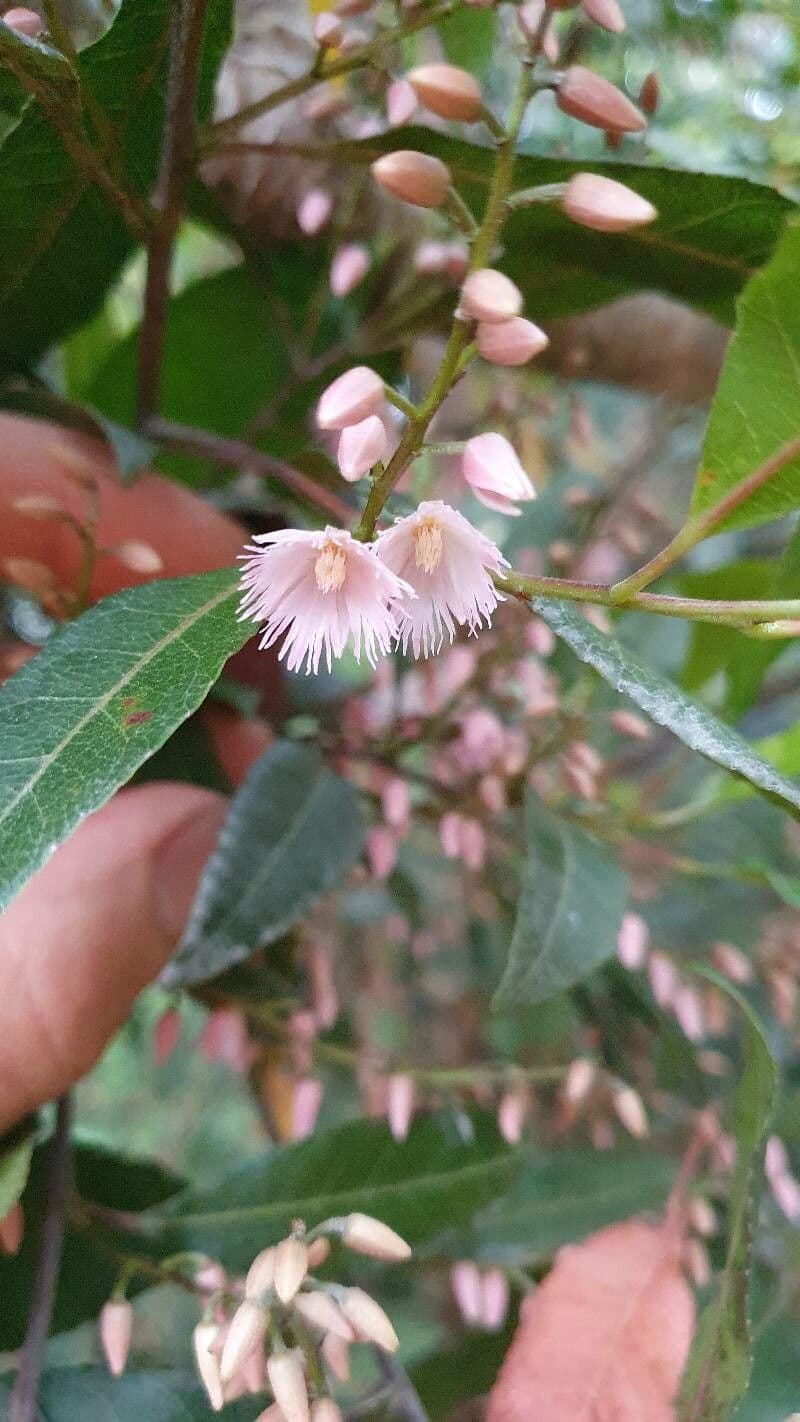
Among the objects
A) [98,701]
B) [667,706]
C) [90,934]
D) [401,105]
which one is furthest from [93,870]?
[401,105]

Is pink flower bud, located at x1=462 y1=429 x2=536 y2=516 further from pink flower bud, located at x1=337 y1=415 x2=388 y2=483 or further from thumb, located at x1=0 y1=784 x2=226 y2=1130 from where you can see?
thumb, located at x1=0 y1=784 x2=226 y2=1130

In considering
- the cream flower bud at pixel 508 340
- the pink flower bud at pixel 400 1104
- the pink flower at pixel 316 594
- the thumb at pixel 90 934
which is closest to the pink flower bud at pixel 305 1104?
the pink flower bud at pixel 400 1104

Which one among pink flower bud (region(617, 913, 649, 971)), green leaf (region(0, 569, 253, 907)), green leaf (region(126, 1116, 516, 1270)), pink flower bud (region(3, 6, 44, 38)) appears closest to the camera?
green leaf (region(0, 569, 253, 907))

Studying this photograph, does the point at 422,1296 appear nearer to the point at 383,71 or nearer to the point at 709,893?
the point at 709,893

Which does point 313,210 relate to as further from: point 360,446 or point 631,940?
point 631,940

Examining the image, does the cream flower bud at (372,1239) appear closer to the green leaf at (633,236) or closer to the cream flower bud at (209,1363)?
the cream flower bud at (209,1363)

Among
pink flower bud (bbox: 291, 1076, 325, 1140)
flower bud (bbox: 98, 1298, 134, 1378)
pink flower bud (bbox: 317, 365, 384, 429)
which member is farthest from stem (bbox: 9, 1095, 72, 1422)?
pink flower bud (bbox: 317, 365, 384, 429)
